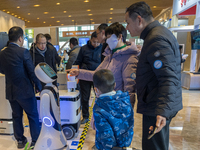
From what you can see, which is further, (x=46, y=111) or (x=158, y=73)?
(x=46, y=111)

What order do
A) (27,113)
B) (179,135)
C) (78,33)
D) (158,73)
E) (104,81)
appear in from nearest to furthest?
(158,73), (104,81), (27,113), (179,135), (78,33)

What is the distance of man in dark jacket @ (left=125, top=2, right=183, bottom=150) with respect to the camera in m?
1.01

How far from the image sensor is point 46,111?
1.51 m

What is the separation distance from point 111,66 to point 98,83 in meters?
0.40

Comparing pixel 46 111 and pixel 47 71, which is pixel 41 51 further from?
pixel 46 111

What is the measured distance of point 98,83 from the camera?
1224mm

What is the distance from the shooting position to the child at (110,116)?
1.13 meters

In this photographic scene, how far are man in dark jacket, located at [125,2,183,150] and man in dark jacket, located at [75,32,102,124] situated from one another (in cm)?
168

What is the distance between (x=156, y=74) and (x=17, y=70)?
65.1 inches

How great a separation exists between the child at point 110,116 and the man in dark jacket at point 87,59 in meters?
1.78

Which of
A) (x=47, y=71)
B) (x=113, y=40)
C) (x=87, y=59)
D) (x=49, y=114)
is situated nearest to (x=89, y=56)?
(x=87, y=59)

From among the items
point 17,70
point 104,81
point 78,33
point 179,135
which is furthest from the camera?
point 78,33

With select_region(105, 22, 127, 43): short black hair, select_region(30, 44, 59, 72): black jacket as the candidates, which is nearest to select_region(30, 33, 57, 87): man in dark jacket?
select_region(30, 44, 59, 72): black jacket

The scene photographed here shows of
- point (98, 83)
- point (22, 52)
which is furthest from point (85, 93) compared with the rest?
point (98, 83)
